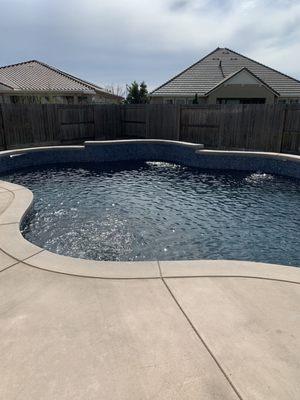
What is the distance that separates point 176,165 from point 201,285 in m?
10.2

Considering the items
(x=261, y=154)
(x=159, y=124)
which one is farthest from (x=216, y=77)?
(x=261, y=154)

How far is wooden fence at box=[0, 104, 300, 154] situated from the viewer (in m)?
13.1

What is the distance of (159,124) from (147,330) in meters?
15.3

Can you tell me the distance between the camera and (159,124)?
17.0 m

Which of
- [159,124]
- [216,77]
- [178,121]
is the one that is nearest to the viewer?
[178,121]

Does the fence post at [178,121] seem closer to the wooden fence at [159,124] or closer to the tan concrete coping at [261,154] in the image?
the wooden fence at [159,124]

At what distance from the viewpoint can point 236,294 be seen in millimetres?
3172

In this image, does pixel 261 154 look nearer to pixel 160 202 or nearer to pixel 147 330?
pixel 160 202

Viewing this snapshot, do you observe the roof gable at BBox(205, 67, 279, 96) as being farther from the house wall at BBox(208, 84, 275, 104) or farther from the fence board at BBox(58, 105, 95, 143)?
the fence board at BBox(58, 105, 95, 143)

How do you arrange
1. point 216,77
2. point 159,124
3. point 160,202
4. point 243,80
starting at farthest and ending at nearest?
1. point 216,77
2. point 243,80
3. point 159,124
4. point 160,202

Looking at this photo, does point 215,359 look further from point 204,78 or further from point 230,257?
point 204,78

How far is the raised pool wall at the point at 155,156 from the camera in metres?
11.4

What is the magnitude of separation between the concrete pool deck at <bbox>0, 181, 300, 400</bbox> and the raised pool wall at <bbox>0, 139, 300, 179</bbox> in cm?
853

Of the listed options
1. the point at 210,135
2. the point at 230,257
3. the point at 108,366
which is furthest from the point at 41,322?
the point at 210,135
